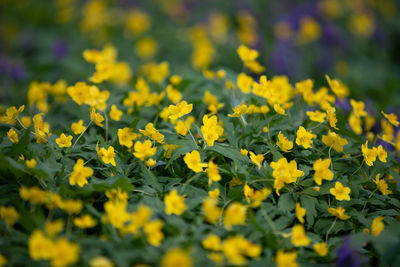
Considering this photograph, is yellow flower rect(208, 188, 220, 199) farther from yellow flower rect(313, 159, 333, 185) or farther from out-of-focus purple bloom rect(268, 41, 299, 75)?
out-of-focus purple bloom rect(268, 41, 299, 75)

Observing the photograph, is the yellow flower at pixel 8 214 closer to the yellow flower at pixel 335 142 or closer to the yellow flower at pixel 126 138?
the yellow flower at pixel 126 138

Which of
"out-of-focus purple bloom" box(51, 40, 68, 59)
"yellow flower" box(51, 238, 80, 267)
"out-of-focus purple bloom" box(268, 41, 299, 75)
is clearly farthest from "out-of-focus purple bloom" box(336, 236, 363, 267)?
"out-of-focus purple bloom" box(51, 40, 68, 59)

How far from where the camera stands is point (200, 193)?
1.56m

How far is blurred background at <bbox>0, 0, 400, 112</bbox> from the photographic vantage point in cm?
361

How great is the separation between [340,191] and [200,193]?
2.00 feet

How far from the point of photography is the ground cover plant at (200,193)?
4.11 feet

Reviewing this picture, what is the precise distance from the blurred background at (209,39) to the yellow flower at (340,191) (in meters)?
2.01

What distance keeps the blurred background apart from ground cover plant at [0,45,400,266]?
1.66 m

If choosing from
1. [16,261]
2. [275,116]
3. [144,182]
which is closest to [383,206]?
[275,116]

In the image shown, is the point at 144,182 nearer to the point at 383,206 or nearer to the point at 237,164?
the point at 237,164

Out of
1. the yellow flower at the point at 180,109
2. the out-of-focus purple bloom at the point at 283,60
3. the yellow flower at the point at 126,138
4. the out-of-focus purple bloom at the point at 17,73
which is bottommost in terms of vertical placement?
the out-of-focus purple bloom at the point at 283,60

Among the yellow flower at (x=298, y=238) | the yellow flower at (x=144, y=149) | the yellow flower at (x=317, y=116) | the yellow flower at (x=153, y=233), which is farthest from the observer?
the yellow flower at (x=317, y=116)

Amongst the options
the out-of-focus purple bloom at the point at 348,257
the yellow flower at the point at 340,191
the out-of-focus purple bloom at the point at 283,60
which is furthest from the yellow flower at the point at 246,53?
the out-of-focus purple bloom at the point at 283,60

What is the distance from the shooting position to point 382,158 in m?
1.71
